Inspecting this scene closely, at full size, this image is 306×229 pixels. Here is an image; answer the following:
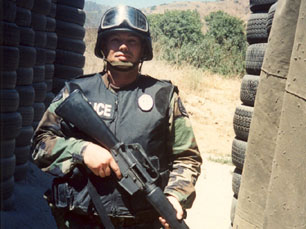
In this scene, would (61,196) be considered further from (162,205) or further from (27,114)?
(27,114)

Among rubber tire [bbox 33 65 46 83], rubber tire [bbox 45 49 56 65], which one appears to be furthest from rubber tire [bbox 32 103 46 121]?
rubber tire [bbox 45 49 56 65]

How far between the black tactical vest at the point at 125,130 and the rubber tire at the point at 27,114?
115 inches

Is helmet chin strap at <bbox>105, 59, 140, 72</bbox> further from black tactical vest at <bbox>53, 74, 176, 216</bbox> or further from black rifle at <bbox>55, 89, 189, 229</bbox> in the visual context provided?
black rifle at <bbox>55, 89, 189, 229</bbox>

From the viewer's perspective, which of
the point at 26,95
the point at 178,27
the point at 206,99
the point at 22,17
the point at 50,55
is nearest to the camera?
the point at 22,17

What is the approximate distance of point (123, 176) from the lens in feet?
7.55

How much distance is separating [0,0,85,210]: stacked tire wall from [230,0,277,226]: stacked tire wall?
7.15 ft

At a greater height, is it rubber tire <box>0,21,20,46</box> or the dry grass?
rubber tire <box>0,21,20,46</box>

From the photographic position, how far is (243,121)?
4.66m

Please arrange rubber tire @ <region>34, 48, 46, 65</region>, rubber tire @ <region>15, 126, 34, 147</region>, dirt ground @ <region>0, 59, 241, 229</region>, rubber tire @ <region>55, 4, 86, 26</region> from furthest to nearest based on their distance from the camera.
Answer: rubber tire @ <region>55, 4, 86, 26</region> < rubber tire @ <region>34, 48, 46, 65</region> < rubber tire @ <region>15, 126, 34, 147</region> < dirt ground @ <region>0, 59, 241, 229</region>

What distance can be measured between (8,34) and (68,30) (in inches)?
103

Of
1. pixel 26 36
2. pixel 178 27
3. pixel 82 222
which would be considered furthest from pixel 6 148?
pixel 178 27

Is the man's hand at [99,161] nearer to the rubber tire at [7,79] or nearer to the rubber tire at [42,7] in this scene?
the rubber tire at [7,79]

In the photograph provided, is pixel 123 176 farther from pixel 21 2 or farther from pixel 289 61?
pixel 21 2

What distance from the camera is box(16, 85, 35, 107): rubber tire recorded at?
5191mm
